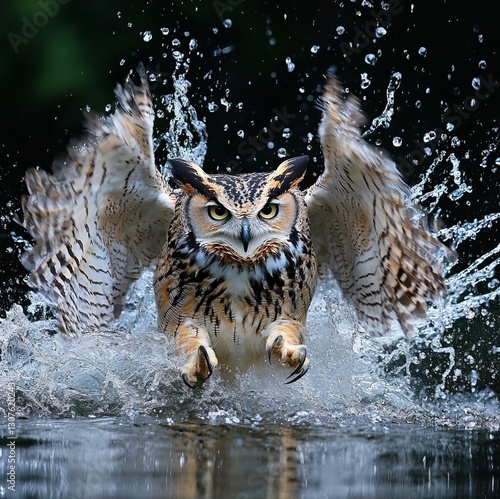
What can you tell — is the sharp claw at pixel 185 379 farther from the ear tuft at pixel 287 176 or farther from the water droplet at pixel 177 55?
the water droplet at pixel 177 55

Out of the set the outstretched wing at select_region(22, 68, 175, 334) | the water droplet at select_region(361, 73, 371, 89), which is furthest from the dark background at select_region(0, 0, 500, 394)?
the outstretched wing at select_region(22, 68, 175, 334)

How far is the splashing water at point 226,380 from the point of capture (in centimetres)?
423

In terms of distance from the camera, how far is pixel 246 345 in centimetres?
459

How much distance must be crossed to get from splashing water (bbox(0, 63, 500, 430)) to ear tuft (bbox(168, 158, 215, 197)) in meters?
0.65

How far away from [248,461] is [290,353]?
1118mm

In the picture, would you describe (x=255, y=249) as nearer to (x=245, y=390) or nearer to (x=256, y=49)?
(x=245, y=390)

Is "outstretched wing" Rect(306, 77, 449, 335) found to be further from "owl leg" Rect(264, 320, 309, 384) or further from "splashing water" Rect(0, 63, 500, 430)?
"owl leg" Rect(264, 320, 309, 384)

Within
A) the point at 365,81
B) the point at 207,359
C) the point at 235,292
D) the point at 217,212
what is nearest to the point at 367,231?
the point at 235,292

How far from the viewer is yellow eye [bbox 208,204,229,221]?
14.2 feet

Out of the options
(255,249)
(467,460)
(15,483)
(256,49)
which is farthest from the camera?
(256,49)

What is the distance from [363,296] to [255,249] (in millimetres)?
907

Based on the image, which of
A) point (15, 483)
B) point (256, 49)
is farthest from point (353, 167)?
point (256, 49)

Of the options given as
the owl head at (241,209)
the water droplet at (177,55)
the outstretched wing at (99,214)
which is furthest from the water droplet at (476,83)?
the owl head at (241,209)

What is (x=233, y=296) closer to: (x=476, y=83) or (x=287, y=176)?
(x=287, y=176)
